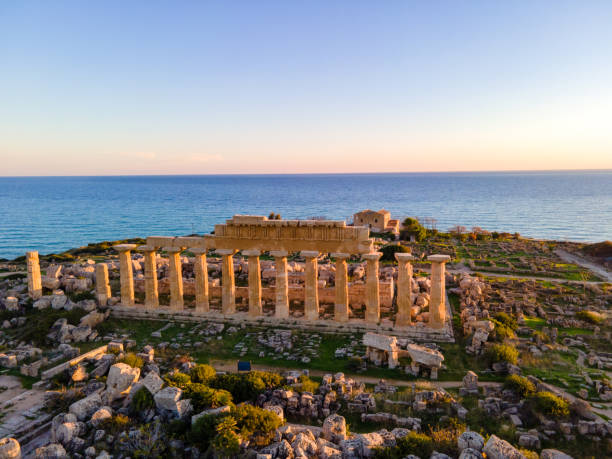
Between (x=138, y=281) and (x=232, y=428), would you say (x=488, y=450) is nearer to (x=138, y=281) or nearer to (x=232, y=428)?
(x=232, y=428)

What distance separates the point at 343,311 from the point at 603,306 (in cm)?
1705

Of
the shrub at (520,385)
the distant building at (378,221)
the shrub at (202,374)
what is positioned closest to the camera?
the shrub at (520,385)

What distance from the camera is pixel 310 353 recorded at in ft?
57.6

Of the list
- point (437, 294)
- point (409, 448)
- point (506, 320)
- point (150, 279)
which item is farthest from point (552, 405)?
point (150, 279)

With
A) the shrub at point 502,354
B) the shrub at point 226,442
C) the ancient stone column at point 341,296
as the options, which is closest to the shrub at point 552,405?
the shrub at point 502,354

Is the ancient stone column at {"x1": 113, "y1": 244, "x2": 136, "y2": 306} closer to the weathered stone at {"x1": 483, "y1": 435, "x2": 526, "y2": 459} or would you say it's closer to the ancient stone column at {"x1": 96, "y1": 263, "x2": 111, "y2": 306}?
the ancient stone column at {"x1": 96, "y1": 263, "x2": 111, "y2": 306}

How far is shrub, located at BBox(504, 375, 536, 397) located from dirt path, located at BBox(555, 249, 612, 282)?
2466cm

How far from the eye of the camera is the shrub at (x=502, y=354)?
15.7m

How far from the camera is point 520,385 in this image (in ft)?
43.4

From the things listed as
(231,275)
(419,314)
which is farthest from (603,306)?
(231,275)

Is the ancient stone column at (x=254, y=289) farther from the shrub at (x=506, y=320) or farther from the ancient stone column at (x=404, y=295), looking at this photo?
the shrub at (x=506, y=320)

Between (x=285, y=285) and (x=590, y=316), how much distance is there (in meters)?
16.8

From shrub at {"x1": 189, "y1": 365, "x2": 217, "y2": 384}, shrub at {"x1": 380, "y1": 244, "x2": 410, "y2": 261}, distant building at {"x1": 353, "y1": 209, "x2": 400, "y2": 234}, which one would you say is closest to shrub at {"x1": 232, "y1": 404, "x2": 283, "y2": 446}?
shrub at {"x1": 189, "y1": 365, "x2": 217, "y2": 384}

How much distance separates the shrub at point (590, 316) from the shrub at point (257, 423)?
19.0 meters
